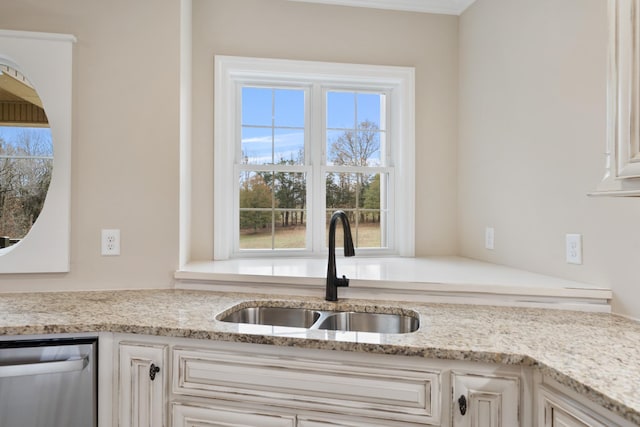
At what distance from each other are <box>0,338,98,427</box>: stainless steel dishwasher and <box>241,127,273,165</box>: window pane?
1.45m

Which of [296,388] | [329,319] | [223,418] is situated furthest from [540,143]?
[223,418]

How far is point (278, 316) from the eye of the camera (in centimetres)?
171

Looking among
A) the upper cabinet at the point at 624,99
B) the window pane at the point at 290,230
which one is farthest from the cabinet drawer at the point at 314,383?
the window pane at the point at 290,230

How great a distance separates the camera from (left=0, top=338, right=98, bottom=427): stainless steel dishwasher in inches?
51.9

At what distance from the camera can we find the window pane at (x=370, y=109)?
2.62 meters

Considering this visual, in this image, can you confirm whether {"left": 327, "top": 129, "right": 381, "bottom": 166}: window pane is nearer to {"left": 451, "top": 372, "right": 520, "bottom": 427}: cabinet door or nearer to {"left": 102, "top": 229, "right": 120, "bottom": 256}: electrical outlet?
{"left": 102, "top": 229, "right": 120, "bottom": 256}: electrical outlet

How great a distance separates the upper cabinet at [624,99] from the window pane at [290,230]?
5.79 feet

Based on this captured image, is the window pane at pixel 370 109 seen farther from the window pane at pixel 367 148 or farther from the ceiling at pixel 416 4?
the ceiling at pixel 416 4

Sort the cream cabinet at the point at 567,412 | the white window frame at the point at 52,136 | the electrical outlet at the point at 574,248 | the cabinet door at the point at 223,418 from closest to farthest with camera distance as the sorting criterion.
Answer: the cream cabinet at the point at 567,412
the cabinet door at the point at 223,418
the electrical outlet at the point at 574,248
the white window frame at the point at 52,136

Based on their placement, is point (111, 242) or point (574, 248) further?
point (111, 242)

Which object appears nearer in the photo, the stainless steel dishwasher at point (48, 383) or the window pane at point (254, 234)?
the stainless steel dishwasher at point (48, 383)

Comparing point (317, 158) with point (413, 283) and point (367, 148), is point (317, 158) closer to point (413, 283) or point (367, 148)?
point (367, 148)

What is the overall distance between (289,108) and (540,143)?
1.49 meters

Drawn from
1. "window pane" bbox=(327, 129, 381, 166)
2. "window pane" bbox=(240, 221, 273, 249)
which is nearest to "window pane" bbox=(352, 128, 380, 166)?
"window pane" bbox=(327, 129, 381, 166)
